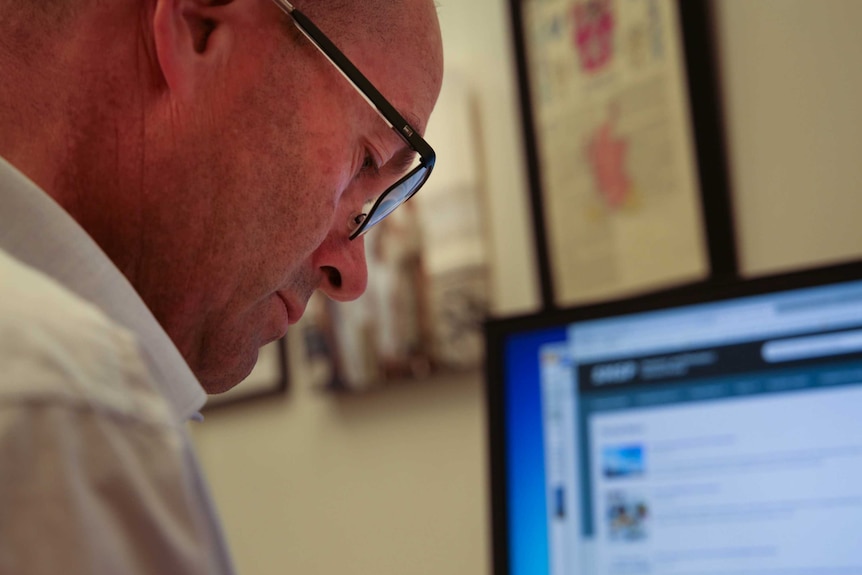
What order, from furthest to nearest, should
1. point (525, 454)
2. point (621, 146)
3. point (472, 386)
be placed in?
point (472, 386) < point (621, 146) < point (525, 454)

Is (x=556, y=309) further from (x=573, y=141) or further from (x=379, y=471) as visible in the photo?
(x=379, y=471)

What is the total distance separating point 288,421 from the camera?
180cm

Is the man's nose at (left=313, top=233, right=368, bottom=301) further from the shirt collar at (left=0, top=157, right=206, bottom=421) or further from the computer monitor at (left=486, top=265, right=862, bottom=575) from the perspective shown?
the shirt collar at (left=0, top=157, right=206, bottom=421)

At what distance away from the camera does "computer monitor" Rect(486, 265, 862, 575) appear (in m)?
0.89

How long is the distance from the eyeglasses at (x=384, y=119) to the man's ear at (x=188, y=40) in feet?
0.16

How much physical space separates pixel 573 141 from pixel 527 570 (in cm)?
63

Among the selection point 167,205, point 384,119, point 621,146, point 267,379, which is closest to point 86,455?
point 167,205

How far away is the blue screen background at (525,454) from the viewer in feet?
3.46

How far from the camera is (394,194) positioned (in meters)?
0.85

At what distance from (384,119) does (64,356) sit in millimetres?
486

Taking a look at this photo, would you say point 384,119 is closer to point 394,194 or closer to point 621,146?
point 394,194

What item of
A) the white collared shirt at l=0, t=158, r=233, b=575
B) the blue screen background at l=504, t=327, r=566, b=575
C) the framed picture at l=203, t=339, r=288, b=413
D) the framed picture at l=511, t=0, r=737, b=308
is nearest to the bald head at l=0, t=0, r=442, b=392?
the white collared shirt at l=0, t=158, r=233, b=575

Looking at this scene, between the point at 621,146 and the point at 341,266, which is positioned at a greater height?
the point at 621,146

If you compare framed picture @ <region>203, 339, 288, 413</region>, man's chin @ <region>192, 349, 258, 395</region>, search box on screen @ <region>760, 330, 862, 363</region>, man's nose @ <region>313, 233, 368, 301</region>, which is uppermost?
framed picture @ <region>203, 339, 288, 413</region>
